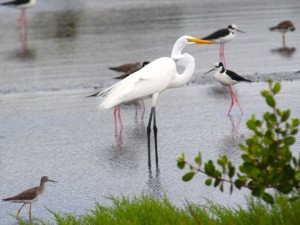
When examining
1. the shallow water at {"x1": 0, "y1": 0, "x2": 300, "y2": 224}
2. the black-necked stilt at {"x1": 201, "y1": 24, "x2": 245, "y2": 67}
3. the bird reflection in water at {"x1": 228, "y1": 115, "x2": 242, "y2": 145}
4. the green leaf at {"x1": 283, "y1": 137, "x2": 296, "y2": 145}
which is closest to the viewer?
the green leaf at {"x1": 283, "y1": 137, "x2": 296, "y2": 145}

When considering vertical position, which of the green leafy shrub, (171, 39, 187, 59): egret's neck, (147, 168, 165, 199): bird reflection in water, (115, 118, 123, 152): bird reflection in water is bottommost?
(115, 118, 123, 152): bird reflection in water

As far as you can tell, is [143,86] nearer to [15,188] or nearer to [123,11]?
[15,188]

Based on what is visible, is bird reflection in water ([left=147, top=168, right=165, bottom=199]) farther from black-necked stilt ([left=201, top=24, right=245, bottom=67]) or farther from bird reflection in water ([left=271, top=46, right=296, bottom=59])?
black-necked stilt ([left=201, top=24, right=245, bottom=67])

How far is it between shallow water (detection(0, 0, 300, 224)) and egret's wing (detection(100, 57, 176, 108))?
716mm

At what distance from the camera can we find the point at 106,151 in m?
11.8

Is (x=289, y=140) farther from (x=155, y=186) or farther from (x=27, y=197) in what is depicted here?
(x=155, y=186)

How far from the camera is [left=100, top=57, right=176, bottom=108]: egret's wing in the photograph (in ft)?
38.1

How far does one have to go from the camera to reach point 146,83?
11711mm

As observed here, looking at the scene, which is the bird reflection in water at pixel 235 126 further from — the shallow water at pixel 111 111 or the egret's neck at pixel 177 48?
the egret's neck at pixel 177 48

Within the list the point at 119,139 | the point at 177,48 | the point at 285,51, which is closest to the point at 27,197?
the point at 119,139

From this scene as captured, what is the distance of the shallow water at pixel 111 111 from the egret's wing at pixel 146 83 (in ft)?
2.35

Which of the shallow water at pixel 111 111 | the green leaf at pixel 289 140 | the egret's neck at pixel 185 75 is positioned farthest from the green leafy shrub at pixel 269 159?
the egret's neck at pixel 185 75

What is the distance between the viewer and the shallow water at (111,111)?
33.7 ft

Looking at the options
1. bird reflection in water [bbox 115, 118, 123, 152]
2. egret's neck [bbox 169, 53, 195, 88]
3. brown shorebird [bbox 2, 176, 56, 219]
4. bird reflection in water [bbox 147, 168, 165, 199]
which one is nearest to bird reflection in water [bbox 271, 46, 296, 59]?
bird reflection in water [bbox 115, 118, 123, 152]
